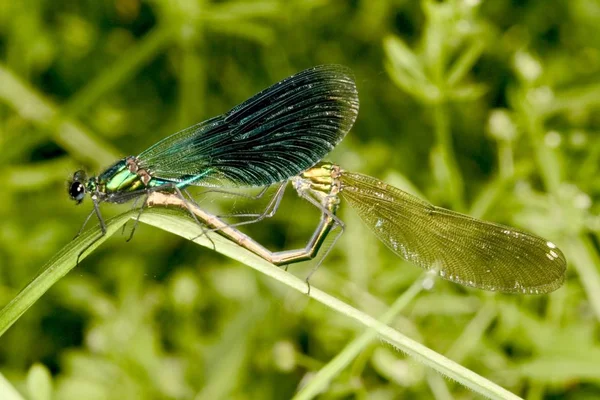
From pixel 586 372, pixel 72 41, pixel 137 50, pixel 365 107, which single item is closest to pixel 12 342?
pixel 137 50

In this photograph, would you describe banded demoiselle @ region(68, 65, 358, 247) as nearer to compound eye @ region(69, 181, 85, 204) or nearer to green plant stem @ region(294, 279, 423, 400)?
compound eye @ region(69, 181, 85, 204)

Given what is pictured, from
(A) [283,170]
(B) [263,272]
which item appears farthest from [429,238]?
(B) [263,272]

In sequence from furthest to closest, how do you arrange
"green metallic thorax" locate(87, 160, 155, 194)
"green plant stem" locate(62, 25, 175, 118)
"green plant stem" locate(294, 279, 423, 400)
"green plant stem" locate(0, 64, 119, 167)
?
1. "green plant stem" locate(0, 64, 119, 167)
2. "green plant stem" locate(62, 25, 175, 118)
3. "green metallic thorax" locate(87, 160, 155, 194)
4. "green plant stem" locate(294, 279, 423, 400)

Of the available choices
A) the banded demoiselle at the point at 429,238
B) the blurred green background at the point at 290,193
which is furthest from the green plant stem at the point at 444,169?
the banded demoiselle at the point at 429,238

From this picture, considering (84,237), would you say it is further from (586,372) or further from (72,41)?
(72,41)

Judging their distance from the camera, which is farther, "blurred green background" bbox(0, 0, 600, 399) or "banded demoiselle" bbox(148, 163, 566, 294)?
"blurred green background" bbox(0, 0, 600, 399)

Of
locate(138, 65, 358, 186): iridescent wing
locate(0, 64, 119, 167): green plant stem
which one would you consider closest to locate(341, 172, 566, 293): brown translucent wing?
locate(138, 65, 358, 186): iridescent wing

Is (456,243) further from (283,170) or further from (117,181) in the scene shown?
(117,181)
